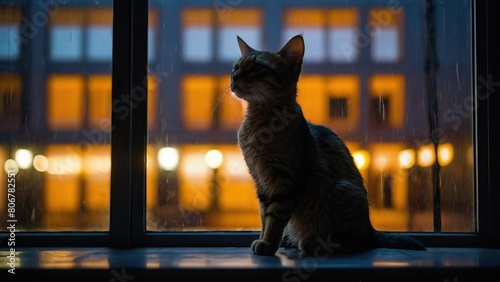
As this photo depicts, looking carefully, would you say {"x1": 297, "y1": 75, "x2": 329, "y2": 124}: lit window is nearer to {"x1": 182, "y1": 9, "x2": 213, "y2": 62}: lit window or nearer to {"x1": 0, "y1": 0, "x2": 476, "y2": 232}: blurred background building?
{"x1": 0, "y1": 0, "x2": 476, "y2": 232}: blurred background building

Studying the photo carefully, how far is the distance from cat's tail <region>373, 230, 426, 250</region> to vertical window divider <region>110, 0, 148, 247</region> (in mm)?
841

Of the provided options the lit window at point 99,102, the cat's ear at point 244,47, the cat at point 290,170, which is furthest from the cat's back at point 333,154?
the lit window at point 99,102

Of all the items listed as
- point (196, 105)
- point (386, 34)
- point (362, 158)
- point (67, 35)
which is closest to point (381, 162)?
point (362, 158)

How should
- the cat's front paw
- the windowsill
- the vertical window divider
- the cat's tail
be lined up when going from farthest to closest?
the vertical window divider, the cat's tail, the cat's front paw, the windowsill

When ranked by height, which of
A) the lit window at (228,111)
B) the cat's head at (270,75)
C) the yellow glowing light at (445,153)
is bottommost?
the yellow glowing light at (445,153)

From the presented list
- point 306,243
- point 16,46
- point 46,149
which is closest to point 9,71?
point 16,46

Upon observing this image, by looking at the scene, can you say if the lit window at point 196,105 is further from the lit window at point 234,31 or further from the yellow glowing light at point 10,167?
the yellow glowing light at point 10,167

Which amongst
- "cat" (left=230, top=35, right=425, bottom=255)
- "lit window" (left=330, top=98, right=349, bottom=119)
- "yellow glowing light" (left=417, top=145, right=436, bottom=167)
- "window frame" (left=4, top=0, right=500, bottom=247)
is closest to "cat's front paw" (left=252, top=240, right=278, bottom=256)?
"cat" (left=230, top=35, right=425, bottom=255)

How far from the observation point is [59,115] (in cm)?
180

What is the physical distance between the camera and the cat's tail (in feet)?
5.20

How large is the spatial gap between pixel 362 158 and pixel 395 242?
354 mm

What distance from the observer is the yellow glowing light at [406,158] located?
180 cm

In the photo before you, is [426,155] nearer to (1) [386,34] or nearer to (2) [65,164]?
(1) [386,34]

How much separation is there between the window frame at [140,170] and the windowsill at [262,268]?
26 cm
